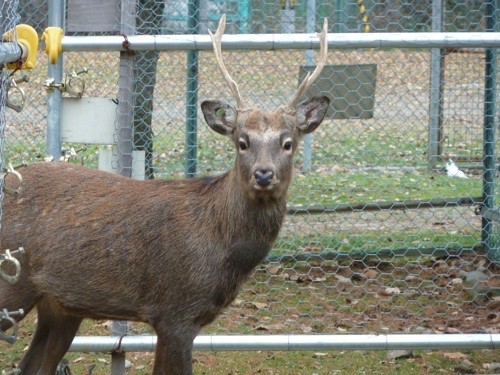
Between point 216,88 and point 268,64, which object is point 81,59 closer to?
point 216,88

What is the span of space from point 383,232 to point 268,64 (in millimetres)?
1965

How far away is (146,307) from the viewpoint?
18.9 ft

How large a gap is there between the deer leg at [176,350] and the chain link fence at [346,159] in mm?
1438

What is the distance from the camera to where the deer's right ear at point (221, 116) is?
594 centimetres

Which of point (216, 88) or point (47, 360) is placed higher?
point (216, 88)

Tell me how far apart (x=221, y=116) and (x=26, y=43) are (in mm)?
1593

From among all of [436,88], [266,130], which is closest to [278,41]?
[266,130]

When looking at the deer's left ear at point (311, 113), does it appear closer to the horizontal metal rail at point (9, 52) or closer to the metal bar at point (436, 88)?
the horizontal metal rail at point (9, 52)

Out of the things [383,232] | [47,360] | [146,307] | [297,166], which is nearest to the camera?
[146,307]

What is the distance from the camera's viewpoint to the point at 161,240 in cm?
582

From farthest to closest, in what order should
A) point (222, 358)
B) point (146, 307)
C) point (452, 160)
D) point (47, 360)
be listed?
point (452, 160) < point (222, 358) < point (47, 360) < point (146, 307)

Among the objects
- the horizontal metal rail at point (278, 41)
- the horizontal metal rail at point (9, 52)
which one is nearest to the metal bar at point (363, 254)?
the horizontal metal rail at point (278, 41)

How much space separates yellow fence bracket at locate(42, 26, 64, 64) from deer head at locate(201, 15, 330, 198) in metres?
1.02

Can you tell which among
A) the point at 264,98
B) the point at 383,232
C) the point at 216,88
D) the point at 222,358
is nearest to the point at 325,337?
the point at 222,358
